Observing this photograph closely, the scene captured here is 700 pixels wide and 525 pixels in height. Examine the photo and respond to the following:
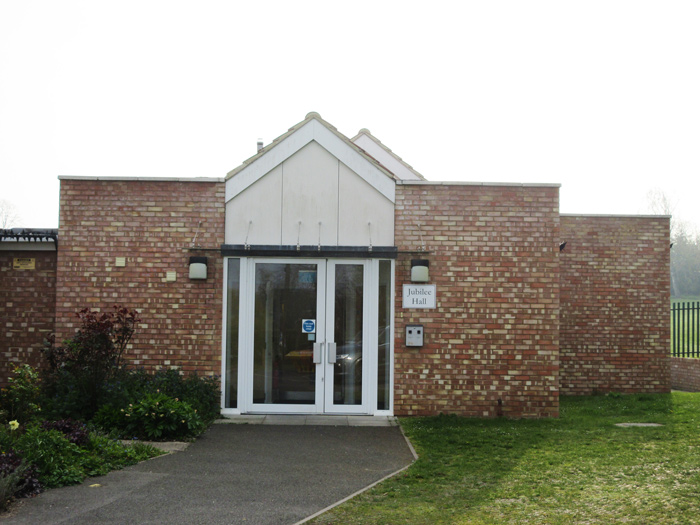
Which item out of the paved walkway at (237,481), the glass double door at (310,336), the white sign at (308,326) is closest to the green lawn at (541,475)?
the paved walkway at (237,481)

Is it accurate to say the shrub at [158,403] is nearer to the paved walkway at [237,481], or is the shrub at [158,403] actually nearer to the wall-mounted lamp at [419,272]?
the paved walkway at [237,481]

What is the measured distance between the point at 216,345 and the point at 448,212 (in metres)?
4.22

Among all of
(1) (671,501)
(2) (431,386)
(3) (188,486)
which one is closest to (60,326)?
(3) (188,486)

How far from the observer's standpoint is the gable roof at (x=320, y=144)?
10906 mm

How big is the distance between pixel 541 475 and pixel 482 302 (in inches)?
160

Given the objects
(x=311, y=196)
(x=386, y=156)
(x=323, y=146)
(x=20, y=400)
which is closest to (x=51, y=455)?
(x=20, y=400)

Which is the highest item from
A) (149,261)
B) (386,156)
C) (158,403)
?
(386,156)

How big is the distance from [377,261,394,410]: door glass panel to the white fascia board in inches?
48.3

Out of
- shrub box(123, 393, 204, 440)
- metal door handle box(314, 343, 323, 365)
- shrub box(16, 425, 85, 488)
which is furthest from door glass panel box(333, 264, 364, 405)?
shrub box(16, 425, 85, 488)

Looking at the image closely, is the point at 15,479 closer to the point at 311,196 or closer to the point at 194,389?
the point at 194,389

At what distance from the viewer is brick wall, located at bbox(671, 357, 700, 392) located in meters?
16.5

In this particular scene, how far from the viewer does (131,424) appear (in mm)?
8828

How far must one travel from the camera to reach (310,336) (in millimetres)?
10812

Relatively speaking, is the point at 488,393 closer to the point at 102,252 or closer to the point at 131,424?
the point at 131,424
